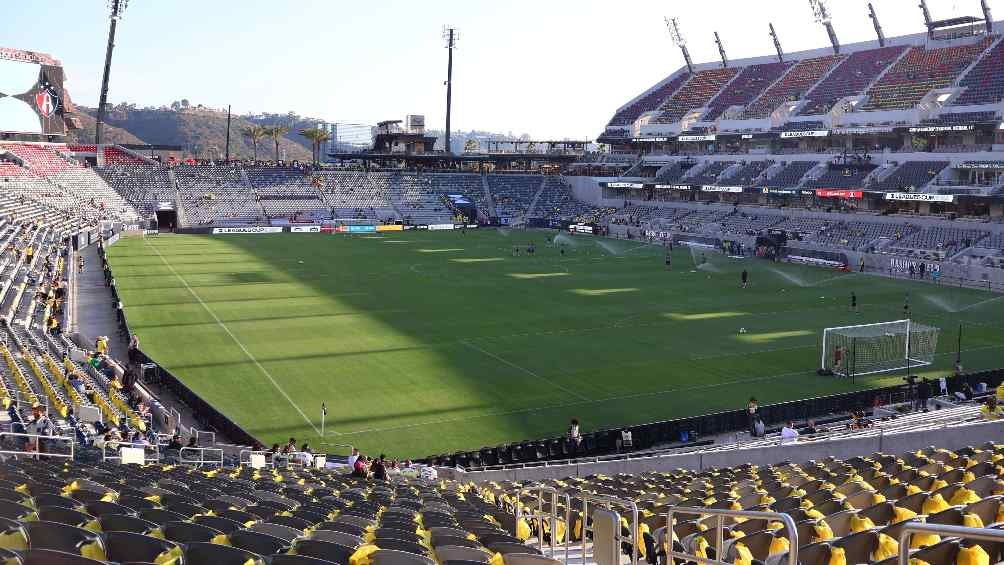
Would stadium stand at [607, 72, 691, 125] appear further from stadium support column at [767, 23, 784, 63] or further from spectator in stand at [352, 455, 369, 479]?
spectator in stand at [352, 455, 369, 479]

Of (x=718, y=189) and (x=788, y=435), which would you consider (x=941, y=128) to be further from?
(x=788, y=435)

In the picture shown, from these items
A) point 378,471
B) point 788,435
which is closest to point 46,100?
point 378,471

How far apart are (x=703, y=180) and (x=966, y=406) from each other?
7202 cm

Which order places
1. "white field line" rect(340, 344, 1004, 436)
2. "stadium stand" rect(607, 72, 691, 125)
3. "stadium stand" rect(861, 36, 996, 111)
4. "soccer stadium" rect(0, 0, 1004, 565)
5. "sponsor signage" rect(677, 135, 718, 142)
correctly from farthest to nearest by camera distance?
"stadium stand" rect(607, 72, 691, 125) → "sponsor signage" rect(677, 135, 718, 142) → "stadium stand" rect(861, 36, 996, 111) → "white field line" rect(340, 344, 1004, 436) → "soccer stadium" rect(0, 0, 1004, 565)

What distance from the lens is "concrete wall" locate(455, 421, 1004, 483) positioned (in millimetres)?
22000

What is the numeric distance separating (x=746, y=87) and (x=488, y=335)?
76871mm

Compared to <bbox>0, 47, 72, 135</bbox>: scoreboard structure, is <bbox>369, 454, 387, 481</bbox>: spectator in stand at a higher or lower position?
lower

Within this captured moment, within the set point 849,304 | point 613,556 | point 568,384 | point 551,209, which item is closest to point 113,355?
point 568,384

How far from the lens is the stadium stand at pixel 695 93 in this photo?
11212 centimetres

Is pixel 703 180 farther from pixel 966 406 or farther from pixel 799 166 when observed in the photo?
pixel 966 406

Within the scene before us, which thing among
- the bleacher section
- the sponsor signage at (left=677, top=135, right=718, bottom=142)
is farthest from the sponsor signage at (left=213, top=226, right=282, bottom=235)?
the sponsor signage at (left=677, top=135, right=718, bottom=142)

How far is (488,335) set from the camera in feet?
139

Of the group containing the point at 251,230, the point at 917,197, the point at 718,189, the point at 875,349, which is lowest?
the point at 875,349

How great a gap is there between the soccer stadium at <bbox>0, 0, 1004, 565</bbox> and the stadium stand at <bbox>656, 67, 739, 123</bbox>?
29.0 inches
